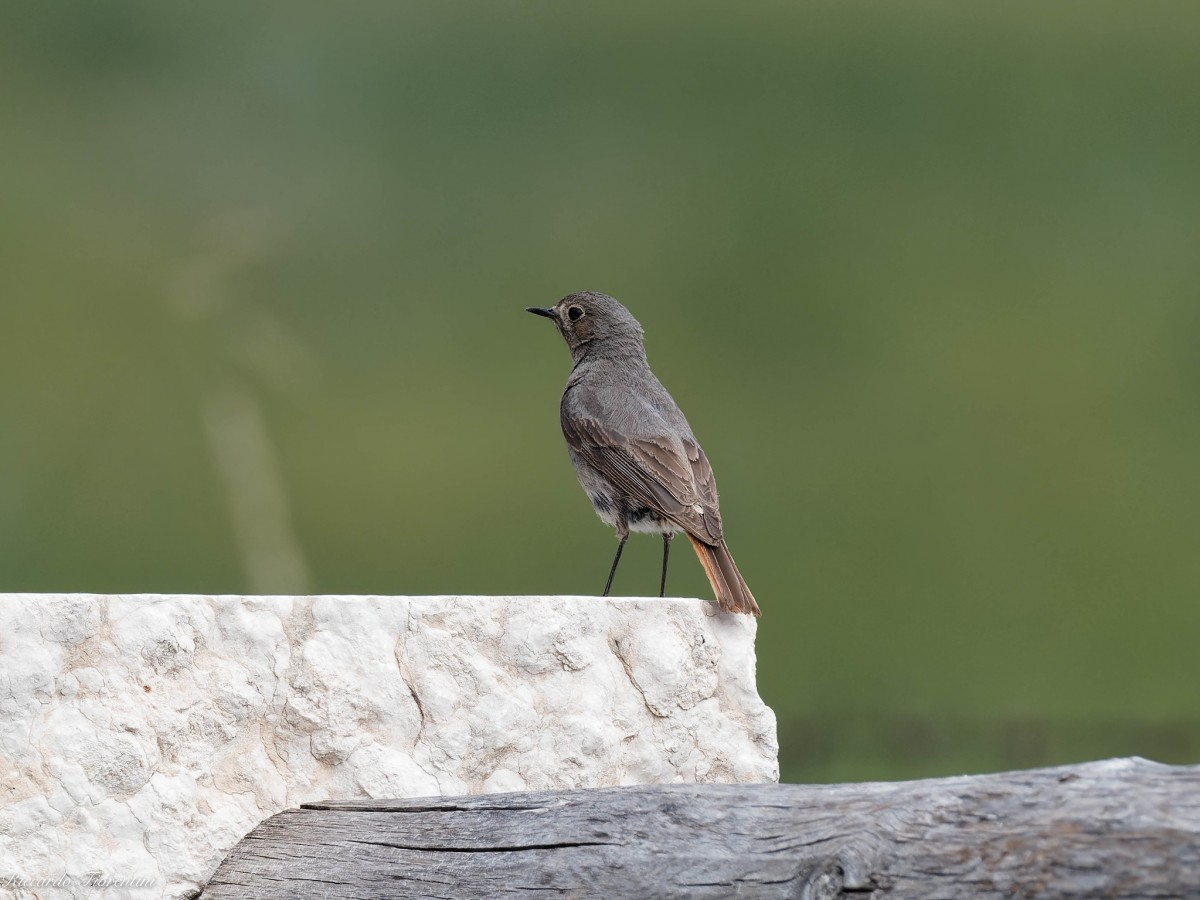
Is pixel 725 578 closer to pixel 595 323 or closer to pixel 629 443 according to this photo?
pixel 629 443

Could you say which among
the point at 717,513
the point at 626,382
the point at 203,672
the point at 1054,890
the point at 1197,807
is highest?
the point at 626,382

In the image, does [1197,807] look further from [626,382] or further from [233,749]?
[626,382]

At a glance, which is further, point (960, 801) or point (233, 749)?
point (233, 749)

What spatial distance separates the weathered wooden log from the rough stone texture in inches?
7.2

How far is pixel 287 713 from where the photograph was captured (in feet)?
11.6

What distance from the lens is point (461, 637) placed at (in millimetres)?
3678

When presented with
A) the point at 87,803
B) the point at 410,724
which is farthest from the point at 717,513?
the point at 87,803

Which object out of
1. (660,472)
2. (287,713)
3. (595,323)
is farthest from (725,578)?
(595,323)

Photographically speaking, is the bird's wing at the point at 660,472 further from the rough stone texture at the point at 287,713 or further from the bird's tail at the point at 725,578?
the rough stone texture at the point at 287,713

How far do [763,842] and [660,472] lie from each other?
300cm

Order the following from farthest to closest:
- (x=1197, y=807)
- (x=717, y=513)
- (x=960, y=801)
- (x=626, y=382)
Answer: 1. (x=626, y=382)
2. (x=717, y=513)
3. (x=960, y=801)
4. (x=1197, y=807)

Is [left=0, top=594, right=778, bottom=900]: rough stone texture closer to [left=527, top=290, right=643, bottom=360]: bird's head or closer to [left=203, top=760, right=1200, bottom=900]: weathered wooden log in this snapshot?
[left=203, top=760, right=1200, bottom=900]: weathered wooden log

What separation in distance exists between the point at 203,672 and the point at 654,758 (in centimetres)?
132

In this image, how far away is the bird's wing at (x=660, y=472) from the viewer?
5266 millimetres
